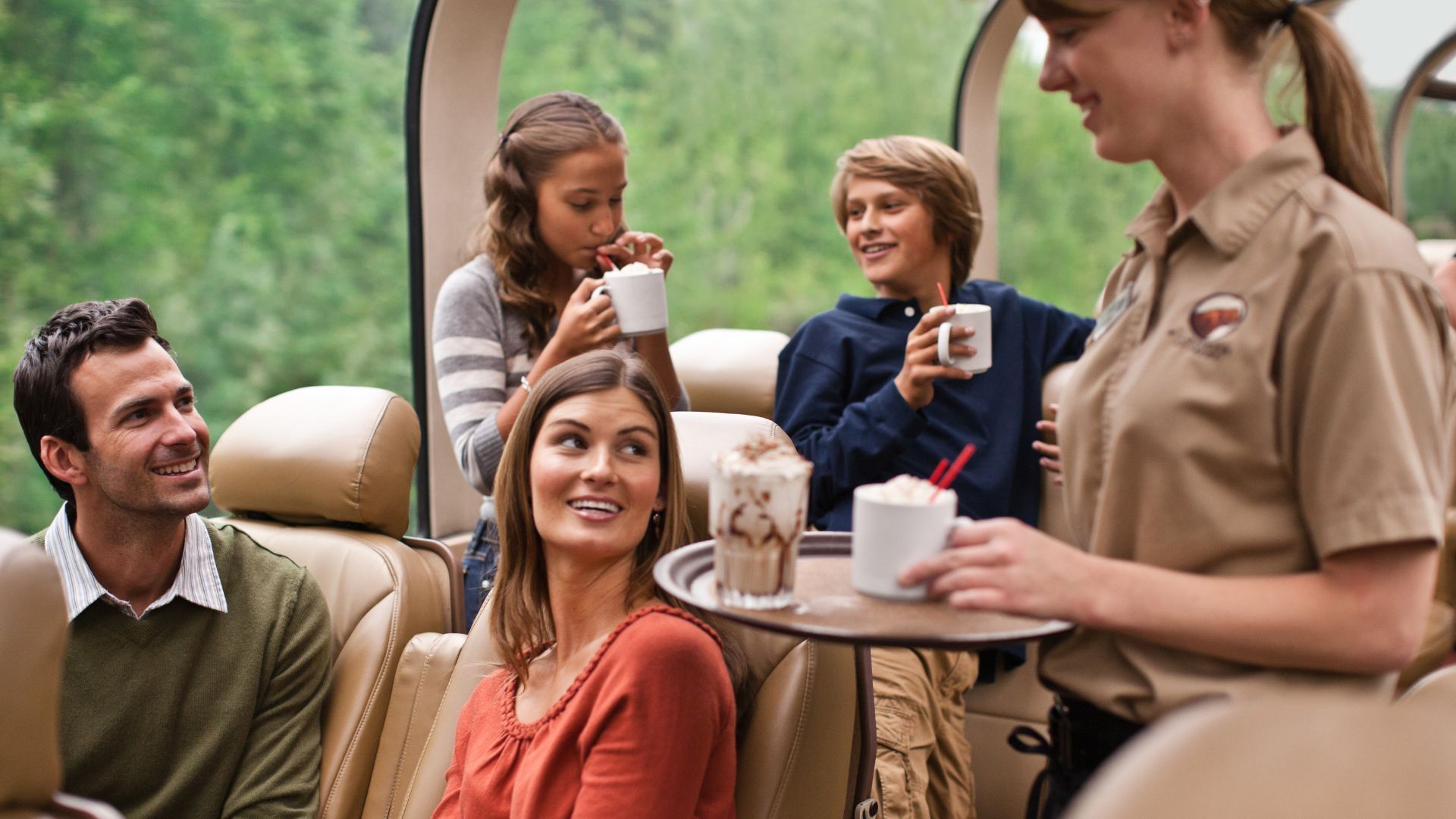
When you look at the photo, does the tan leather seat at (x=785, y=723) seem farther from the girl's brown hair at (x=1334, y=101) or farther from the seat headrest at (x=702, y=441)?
the girl's brown hair at (x=1334, y=101)

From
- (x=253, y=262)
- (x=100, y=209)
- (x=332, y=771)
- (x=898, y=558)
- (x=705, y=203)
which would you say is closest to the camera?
(x=898, y=558)

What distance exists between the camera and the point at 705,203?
32.7ft

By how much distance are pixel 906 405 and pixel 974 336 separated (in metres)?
0.23

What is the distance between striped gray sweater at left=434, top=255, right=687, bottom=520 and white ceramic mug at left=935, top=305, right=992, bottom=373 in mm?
601

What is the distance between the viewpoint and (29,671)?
1.35 metres

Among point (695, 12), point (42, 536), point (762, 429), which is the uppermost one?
point (695, 12)

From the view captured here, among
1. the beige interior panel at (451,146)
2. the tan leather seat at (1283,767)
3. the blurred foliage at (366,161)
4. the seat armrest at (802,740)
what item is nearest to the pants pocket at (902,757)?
the seat armrest at (802,740)

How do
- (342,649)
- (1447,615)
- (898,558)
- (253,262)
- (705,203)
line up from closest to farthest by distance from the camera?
(898,558)
(342,649)
(1447,615)
(253,262)
(705,203)

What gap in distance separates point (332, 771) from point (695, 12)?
8732 mm

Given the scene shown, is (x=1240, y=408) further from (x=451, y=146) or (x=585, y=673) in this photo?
(x=451, y=146)

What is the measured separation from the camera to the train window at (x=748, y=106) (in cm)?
941

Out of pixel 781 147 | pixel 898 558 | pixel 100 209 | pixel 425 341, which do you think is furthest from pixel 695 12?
pixel 898 558

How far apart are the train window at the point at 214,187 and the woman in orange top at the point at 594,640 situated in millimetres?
4230

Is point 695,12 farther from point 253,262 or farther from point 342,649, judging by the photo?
point 342,649
